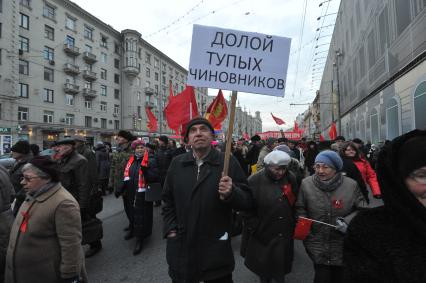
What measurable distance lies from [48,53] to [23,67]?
13.3ft

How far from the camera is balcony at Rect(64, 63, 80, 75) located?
116ft

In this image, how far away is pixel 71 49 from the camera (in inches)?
1416

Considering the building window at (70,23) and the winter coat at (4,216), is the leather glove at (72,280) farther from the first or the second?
the building window at (70,23)

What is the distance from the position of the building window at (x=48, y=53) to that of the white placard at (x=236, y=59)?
36.9m

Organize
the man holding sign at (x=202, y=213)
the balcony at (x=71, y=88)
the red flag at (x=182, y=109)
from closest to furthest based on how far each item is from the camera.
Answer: the man holding sign at (x=202, y=213) → the red flag at (x=182, y=109) → the balcony at (x=71, y=88)

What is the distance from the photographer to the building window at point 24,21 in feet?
99.0

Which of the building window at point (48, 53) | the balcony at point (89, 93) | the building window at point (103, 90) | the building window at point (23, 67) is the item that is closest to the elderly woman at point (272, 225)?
the building window at point (23, 67)

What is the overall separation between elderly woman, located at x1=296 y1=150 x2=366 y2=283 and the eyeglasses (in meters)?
1.58

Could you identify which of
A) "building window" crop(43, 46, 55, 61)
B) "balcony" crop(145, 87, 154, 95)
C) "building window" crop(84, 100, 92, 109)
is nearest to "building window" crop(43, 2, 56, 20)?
"building window" crop(43, 46, 55, 61)

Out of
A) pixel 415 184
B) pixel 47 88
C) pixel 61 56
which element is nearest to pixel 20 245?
pixel 415 184

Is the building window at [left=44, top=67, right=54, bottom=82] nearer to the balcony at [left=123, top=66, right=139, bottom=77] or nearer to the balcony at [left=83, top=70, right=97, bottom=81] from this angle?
the balcony at [left=83, top=70, right=97, bottom=81]

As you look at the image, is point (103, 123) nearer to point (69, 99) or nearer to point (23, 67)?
point (69, 99)

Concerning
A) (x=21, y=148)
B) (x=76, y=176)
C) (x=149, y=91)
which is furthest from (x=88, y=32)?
(x=76, y=176)

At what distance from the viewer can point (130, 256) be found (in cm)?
470
